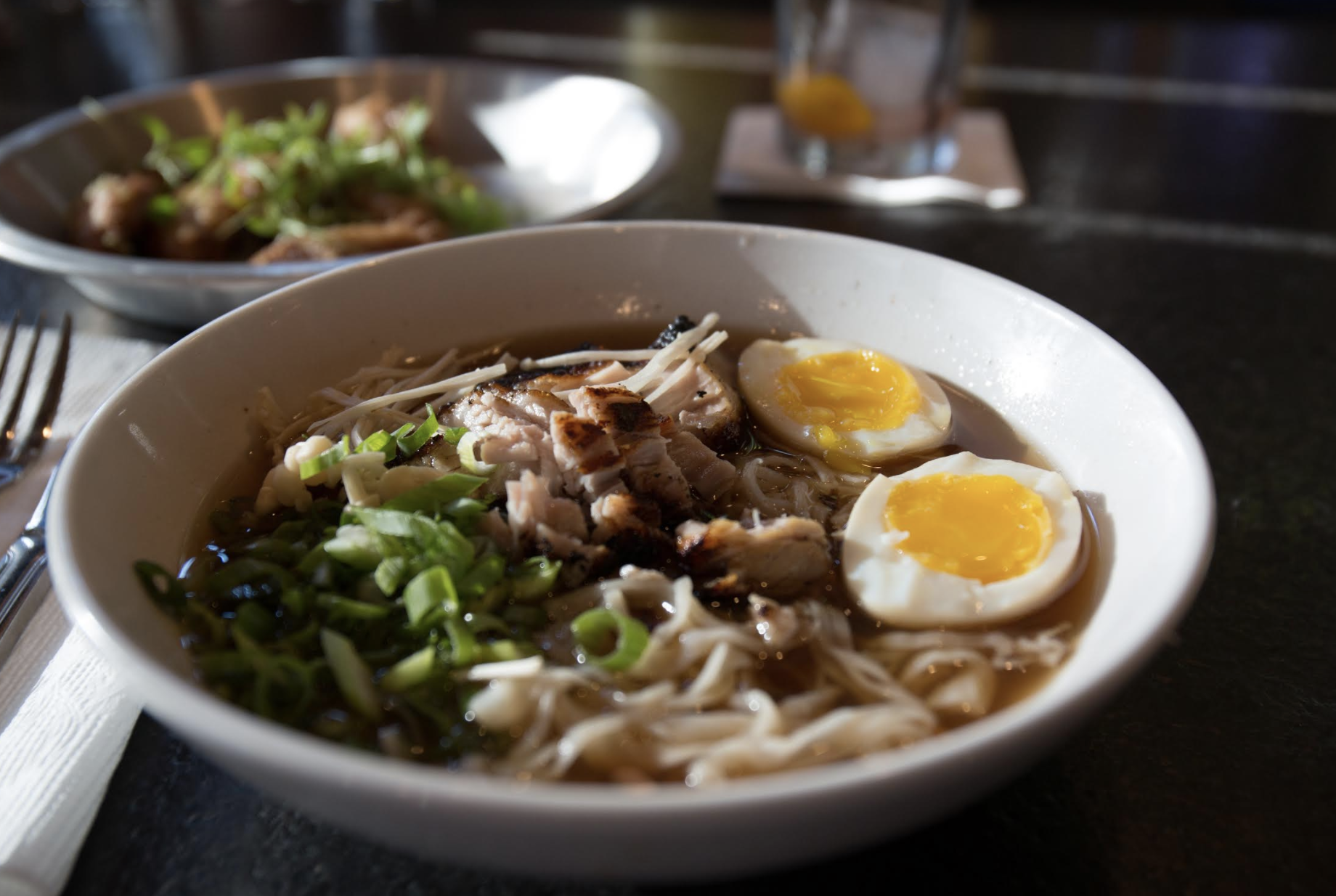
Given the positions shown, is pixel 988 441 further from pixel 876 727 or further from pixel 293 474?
pixel 293 474

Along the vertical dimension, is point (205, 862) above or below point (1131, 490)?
below

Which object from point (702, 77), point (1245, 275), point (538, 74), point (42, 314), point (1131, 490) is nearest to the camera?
point (1131, 490)

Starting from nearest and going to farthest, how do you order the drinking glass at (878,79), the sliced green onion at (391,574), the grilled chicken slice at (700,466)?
the sliced green onion at (391,574) → the grilled chicken slice at (700,466) → the drinking glass at (878,79)

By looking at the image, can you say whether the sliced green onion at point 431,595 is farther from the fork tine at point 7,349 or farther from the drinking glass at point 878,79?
the drinking glass at point 878,79

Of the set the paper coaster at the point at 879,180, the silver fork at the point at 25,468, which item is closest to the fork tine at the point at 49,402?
the silver fork at the point at 25,468

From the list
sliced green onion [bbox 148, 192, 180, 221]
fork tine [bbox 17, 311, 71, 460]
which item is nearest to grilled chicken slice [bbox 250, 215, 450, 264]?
sliced green onion [bbox 148, 192, 180, 221]

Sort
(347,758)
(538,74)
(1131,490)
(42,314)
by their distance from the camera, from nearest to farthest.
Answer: (347,758) < (1131,490) < (42,314) < (538,74)

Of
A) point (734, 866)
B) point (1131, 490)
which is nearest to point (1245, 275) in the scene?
point (1131, 490)
